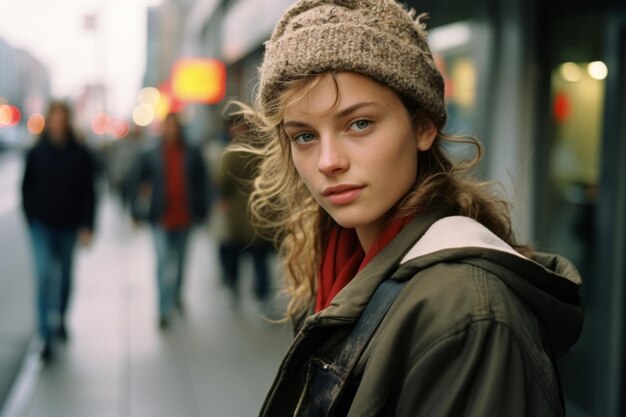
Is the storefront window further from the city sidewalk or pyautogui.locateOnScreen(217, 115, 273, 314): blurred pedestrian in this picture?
pyautogui.locateOnScreen(217, 115, 273, 314): blurred pedestrian

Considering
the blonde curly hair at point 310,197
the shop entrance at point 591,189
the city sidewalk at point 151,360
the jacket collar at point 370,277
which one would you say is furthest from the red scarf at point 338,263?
the city sidewalk at point 151,360

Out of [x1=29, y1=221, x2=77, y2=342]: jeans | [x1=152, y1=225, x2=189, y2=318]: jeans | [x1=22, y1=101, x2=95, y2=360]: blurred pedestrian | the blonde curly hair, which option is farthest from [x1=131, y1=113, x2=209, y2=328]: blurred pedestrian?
the blonde curly hair

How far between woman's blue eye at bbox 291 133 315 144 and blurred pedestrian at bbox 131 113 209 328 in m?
6.17

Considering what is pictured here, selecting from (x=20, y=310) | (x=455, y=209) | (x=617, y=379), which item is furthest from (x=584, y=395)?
(x=20, y=310)

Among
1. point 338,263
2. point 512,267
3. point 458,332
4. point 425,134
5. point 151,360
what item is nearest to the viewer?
point 458,332

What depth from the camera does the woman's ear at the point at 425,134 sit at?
1.60 meters

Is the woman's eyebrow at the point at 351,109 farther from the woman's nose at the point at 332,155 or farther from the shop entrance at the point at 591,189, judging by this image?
the shop entrance at the point at 591,189

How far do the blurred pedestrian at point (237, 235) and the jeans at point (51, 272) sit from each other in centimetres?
174

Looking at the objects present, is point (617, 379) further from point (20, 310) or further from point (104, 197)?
point (104, 197)

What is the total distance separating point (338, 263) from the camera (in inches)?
71.3

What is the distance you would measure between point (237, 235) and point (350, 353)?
6.94 meters

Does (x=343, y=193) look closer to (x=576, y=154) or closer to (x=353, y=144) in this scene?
(x=353, y=144)

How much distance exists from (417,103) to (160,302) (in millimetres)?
6218

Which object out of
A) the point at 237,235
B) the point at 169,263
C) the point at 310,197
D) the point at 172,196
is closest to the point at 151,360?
the point at 169,263
